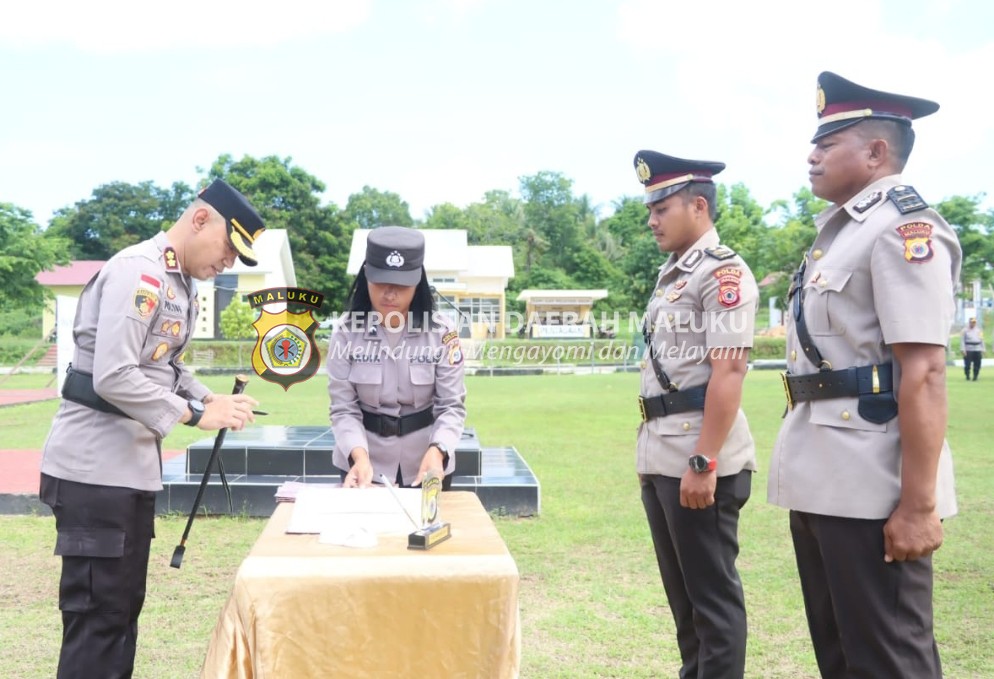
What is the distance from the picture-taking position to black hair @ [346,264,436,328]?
9.55 ft

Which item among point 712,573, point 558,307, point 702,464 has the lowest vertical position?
point 558,307

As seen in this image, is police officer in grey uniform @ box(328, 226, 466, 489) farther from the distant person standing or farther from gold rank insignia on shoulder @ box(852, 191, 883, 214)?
the distant person standing

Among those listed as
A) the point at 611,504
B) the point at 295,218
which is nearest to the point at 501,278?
the point at 295,218

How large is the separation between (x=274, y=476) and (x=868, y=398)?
15.9 ft

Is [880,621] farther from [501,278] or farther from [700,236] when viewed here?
[501,278]

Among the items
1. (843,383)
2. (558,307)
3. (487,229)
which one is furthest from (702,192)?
(487,229)

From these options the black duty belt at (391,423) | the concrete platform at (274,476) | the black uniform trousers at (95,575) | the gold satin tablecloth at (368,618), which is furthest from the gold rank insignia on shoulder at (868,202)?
the concrete platform at (274,476)

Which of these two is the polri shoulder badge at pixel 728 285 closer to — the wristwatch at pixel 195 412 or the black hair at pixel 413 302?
the black hair at pixel 413 302

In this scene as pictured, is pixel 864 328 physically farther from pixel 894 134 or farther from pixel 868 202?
pixel 894 134

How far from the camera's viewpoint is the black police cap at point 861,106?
2141mm

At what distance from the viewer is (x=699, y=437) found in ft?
8.63

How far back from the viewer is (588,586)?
4.31 metres

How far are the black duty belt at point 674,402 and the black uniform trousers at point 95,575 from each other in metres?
1.65

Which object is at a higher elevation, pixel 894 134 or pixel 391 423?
pixel 894 134
